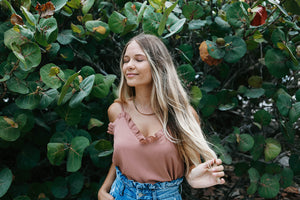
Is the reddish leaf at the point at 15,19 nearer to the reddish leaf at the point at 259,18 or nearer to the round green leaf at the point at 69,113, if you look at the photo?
the round green leaf at the point at 69,113

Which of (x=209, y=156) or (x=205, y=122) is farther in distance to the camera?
(x=205, y=122)

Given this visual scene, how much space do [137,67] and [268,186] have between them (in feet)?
3.34

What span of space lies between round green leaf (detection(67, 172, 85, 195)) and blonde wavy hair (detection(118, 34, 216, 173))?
0.62 metres

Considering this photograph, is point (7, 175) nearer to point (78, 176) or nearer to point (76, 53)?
point (78, 176)

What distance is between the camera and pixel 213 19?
5.19ft

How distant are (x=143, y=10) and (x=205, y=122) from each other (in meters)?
0.80

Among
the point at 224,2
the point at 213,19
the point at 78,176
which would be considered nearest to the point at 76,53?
the point at 78,176

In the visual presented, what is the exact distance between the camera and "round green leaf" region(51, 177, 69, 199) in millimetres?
1492

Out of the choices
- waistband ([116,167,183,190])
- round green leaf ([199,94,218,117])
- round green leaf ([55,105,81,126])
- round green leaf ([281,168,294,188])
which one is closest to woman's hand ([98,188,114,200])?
waistband ([116,167,183,190])

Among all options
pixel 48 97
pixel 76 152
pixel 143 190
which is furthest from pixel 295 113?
pixel 48 97

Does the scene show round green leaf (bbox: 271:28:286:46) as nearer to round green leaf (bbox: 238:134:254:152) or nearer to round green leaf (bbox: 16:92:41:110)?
round green leaf (bbox: 238:134:254:152)

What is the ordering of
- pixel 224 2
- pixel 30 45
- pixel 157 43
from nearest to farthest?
pixel 30 45
pixel 157 43
pixel 224 2

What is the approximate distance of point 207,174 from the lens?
3.54 feet

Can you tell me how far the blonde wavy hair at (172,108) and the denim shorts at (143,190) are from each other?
12 cm
